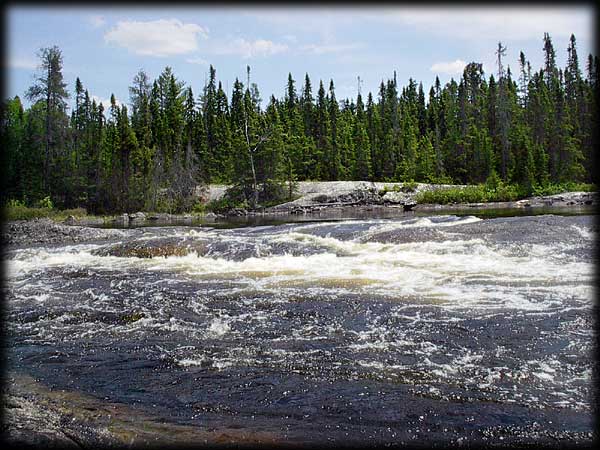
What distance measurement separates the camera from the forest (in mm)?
41562

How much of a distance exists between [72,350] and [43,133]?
140 feet

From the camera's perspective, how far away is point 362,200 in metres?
39.8

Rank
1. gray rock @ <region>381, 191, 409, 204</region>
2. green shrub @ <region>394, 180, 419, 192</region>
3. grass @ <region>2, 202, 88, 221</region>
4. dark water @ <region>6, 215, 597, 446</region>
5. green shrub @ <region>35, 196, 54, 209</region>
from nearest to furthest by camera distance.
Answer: dark water @ <region>6, 215, 597, 446</region> → grass @ <region>2, 202, 88, 221</region> → green shrub @ <region>35, 196, 54, 209</region> → gray rock @ <region>381, 191, 409, 204</region> → green shrub @ <region>394, 180, 419, 192</region>

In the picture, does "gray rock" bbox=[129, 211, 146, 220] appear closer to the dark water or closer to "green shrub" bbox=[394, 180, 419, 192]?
"green shrub" bbox=[394, 180, 419, 192]

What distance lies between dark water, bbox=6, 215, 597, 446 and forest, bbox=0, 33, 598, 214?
27678mm

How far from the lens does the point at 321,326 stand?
689cm

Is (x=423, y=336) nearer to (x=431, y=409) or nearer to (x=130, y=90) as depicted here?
(x=431, y=409)

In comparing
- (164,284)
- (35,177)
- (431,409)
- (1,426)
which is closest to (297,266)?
(164,284)

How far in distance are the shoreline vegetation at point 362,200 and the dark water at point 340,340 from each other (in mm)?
23431

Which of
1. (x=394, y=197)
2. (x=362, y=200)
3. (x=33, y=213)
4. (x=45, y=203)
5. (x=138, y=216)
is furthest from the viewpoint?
(x=362, y=200)

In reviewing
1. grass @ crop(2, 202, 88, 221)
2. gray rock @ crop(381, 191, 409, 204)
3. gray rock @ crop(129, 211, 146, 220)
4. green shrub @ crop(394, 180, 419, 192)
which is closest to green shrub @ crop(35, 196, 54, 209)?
grass @ crop(2, 202, 88, 221)

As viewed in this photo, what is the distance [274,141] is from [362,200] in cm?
910

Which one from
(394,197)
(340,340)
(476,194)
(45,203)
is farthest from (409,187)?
(340,340)

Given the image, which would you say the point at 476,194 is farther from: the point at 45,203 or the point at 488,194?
the point at 45,203
